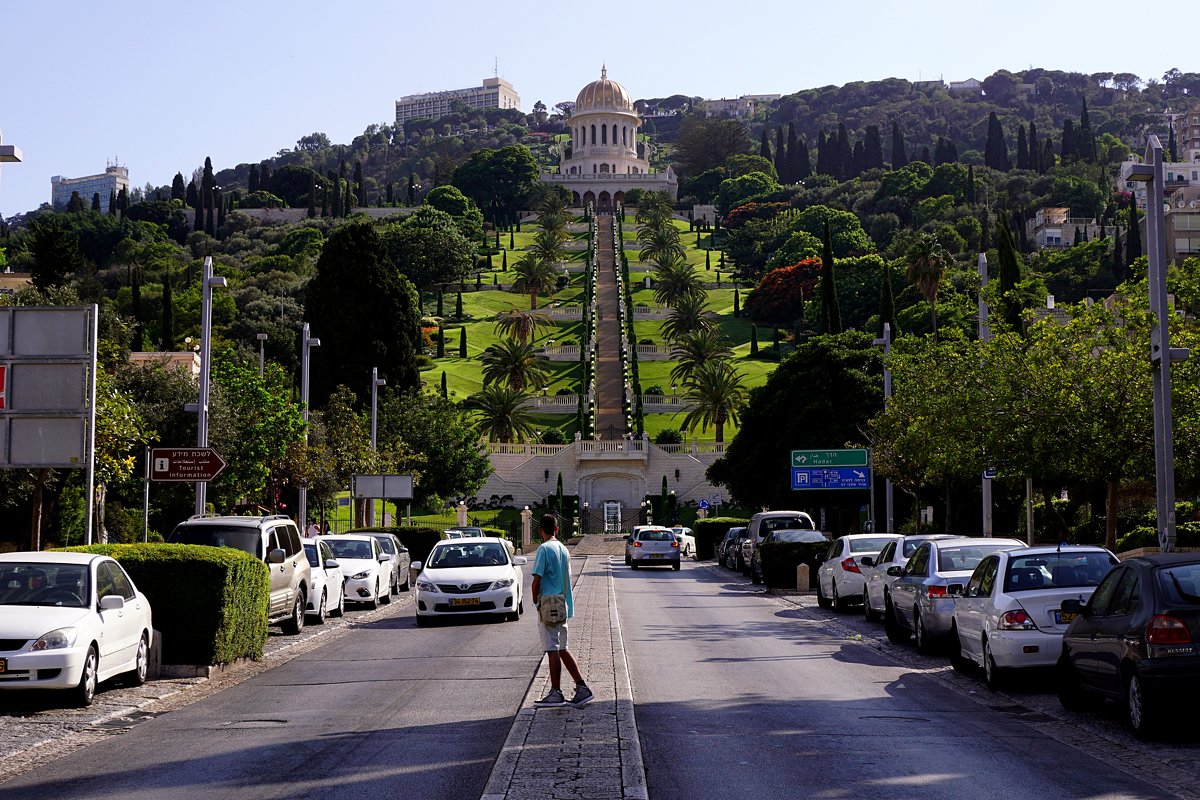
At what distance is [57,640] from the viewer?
13.6 m

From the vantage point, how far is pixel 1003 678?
1532 centimetres

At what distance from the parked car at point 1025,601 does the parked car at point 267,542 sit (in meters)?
10.4

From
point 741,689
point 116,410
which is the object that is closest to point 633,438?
point 116,410

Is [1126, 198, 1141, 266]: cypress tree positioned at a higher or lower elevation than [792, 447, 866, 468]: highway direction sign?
higher

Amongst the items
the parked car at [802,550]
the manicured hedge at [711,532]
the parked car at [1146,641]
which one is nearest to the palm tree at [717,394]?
the manicured hedge at [711,532]

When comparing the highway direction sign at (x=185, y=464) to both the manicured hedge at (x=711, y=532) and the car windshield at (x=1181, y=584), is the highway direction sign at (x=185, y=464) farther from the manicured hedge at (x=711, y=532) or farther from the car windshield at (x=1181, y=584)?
the manicured hedge at (x=711, y=532)

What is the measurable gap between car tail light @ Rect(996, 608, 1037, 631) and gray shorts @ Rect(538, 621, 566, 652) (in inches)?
192

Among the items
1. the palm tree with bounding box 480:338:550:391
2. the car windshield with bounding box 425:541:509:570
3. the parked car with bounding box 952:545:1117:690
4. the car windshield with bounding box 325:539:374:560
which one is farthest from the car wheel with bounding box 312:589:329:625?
the palm tree with bounding box 480:338:550:391

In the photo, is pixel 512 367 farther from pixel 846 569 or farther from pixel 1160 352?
pixel 1160 352

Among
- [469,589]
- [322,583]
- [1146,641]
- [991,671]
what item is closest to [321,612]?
[322,583]

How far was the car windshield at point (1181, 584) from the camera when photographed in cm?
1163

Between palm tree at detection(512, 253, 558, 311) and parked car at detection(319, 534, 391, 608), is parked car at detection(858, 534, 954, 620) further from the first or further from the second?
palm tree at detection(512, 253, 558, 311)

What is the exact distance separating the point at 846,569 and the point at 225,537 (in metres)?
11.5

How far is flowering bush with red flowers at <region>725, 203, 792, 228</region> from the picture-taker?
176m
